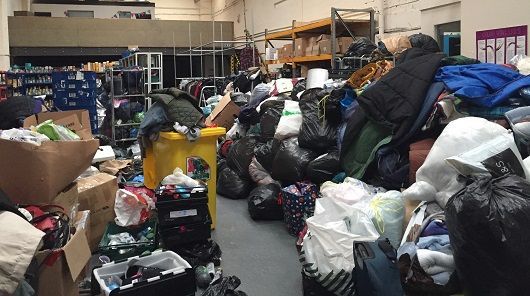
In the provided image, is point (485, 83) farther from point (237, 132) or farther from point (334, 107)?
point (237, 132)

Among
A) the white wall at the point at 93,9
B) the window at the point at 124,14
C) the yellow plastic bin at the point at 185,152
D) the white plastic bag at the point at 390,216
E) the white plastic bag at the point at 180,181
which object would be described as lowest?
the white plastic bag at the point at 390,216

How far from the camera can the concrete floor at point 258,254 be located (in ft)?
9.14

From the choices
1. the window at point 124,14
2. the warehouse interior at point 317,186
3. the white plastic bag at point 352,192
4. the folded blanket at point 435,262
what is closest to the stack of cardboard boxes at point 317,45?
the warehouse interior at point 317,186

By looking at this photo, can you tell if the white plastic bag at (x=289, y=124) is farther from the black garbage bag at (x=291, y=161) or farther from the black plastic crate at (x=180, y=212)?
the black plastic crate at (x=180, y=212)

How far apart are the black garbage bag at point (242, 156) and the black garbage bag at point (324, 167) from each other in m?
1.20

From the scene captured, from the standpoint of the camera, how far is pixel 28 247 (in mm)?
1713

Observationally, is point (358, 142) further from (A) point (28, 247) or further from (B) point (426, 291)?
(A) point (28, 247)

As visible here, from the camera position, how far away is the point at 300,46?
22.7ft

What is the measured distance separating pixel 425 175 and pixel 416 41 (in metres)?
→ 2.47

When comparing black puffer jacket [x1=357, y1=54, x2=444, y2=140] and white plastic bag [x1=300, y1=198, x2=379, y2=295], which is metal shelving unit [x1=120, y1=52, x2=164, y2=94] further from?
Result: white plastic bag [x1=300, y1=198, x2=379, y2=295]

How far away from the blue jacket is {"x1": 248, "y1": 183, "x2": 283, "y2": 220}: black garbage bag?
1722mm

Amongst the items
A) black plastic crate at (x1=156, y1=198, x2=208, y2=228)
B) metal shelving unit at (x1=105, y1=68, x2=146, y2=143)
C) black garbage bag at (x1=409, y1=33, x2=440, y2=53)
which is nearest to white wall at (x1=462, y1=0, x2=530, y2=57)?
black garbage bag at (x1=409, y1=33, x2=440, y2=53)

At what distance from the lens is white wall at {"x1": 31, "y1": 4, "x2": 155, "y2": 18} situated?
1388 cm

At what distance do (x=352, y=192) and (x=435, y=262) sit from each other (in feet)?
3.29
